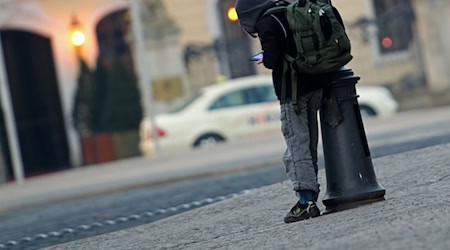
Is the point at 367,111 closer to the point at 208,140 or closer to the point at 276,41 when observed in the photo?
the point at 208,140

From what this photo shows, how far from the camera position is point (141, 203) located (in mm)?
14055

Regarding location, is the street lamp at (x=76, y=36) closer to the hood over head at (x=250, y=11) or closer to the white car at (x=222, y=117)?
the white car at (x=222, y=117)

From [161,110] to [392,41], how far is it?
18.8ft

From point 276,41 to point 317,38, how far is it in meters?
0.28

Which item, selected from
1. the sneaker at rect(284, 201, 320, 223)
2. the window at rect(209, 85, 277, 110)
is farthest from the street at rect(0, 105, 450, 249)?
the window at rect(209, 85, 277, 110)

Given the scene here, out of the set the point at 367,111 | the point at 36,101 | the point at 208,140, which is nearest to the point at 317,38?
the point at 208,140

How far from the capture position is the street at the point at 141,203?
11.6 m

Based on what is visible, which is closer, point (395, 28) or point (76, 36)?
point (395, 28)

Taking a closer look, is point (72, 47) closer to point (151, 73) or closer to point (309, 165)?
point (151, 73)

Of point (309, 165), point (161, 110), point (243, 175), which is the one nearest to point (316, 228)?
point (309, 165)

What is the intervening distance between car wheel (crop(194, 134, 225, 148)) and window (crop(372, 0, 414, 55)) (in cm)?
650

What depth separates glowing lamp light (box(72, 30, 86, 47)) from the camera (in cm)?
2995

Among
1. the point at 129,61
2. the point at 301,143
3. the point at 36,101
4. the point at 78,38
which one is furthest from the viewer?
the point at 36,101

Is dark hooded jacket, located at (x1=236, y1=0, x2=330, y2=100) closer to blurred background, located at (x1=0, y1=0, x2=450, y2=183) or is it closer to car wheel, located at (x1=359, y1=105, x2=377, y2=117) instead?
car wheel, located at (x1=359, y1=105, x2=377, y2=117)
